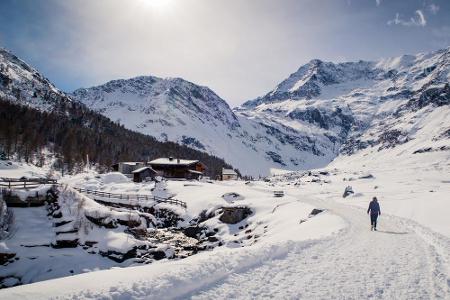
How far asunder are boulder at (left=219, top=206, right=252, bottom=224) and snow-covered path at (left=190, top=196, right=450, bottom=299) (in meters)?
30.6

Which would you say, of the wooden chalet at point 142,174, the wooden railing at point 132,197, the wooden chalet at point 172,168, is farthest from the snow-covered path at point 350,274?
the wooden chalet at point 172,168

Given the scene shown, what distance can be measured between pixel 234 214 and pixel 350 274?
125 ft

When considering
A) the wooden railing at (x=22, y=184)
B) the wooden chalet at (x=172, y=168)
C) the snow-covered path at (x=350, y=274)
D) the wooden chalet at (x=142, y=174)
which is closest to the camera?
the snow-covered path at (x=350, y=274)

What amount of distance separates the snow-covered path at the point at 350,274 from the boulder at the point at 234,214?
30602mm

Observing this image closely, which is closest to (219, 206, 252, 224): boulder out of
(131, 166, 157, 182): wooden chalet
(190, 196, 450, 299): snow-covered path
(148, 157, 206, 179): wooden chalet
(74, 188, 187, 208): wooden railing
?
(74, 188, 187, 208): wooden railing

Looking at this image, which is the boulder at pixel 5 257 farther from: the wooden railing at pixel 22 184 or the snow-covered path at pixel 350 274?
the snow-covered path at pixel 350 274

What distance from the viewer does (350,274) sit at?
14.9m

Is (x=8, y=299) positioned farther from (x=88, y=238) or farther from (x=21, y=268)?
(x=88, y=238)

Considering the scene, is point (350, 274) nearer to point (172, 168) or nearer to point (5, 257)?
point (5, 257)

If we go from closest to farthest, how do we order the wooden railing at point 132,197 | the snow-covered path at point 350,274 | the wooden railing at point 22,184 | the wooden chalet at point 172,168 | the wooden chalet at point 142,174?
1. the snow-covered path at point 350,274
2. the wooden railing at point 22,184
3. the wooden railing at point 132,197
4. the wooden chalet at point 142,174
5. the wooden chalet at point 172,168

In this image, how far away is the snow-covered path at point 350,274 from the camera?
12.6 m

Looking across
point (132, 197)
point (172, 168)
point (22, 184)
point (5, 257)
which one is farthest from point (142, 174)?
point (5, 257)

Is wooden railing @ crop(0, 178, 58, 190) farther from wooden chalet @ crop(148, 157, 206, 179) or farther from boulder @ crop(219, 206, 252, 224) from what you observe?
wooden chalet @ crop(148, 157, 206, 179)

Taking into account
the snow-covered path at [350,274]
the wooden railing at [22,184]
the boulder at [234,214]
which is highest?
the wooden railing at [22,184]
